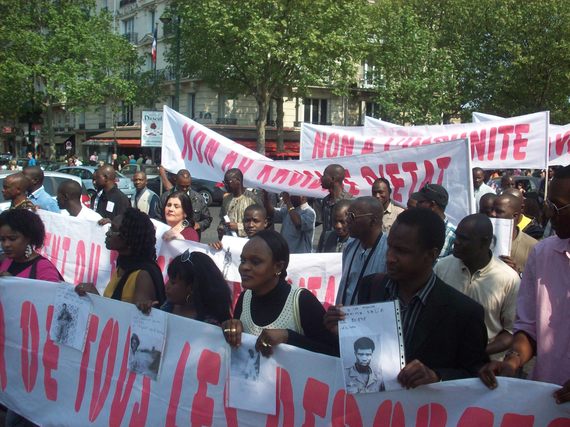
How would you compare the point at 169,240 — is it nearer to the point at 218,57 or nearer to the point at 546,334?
the point at 546,334

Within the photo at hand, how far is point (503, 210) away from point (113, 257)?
3.69 meters

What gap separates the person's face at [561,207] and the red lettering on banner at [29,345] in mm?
3289

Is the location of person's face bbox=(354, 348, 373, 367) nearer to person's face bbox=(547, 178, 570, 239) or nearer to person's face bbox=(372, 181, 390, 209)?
person's face bbox=(547, 178, 570, 239)

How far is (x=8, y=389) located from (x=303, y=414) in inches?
95.2

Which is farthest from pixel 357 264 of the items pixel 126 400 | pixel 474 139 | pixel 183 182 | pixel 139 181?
pixel 139 181

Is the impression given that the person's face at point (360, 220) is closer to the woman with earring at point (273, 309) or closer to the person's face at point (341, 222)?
the woman with earring at point (273, 309)

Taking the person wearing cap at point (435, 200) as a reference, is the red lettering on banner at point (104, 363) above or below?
below

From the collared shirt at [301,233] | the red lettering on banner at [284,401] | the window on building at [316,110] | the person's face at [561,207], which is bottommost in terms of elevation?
the red lettering on banner at [284,401]

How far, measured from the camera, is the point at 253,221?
5836 mm

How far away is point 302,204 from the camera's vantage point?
7441 mm

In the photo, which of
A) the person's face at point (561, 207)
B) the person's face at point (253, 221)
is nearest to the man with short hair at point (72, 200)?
the person's face at point (253, 221)

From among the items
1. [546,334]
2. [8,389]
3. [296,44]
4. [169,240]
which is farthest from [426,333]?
[296,44]

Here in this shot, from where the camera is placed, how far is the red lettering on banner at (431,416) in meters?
2.92

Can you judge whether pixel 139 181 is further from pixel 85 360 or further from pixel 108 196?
pixel 85 360
